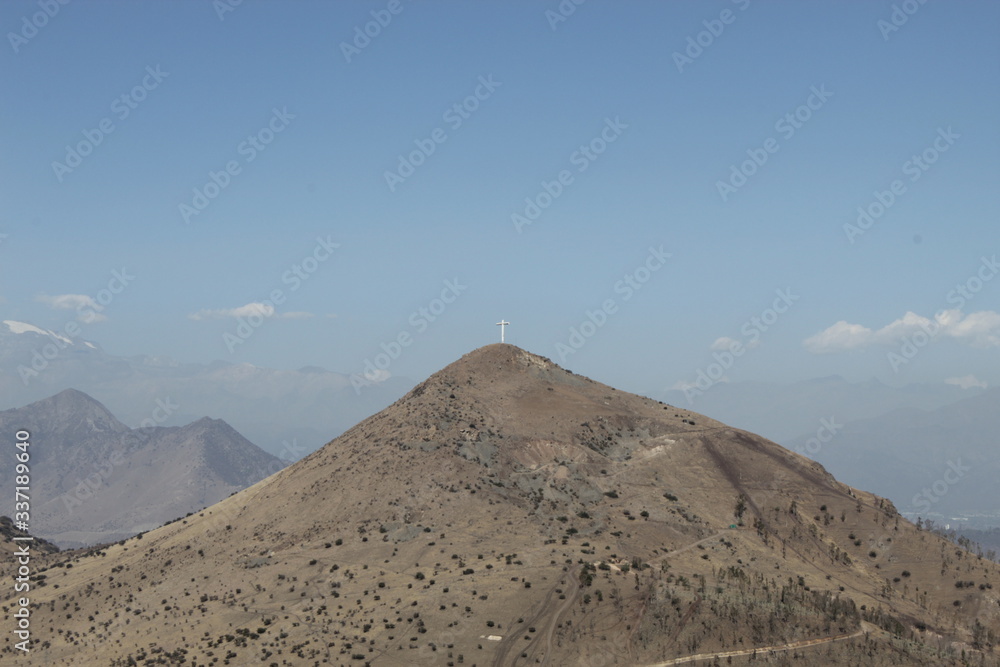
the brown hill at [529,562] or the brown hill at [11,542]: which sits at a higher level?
the brown hill at [529,562]

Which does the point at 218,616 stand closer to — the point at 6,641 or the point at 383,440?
the point at 6,641

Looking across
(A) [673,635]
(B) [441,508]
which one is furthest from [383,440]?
(A) [673,635]

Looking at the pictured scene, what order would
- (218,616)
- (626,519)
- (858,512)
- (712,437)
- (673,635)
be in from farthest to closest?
(712,437) → (858,512) → (626,519) → (218,616) → (673,635)

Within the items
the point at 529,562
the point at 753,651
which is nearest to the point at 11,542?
the point at 529,562

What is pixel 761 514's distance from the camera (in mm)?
96438

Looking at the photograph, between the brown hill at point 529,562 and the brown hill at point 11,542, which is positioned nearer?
the brown hill at point 529,562

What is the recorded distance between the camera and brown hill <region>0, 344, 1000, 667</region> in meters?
71.6

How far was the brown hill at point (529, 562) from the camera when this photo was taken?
235 ft

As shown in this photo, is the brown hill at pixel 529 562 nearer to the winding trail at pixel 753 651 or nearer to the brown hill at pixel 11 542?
the winding trail at pixel 753 651

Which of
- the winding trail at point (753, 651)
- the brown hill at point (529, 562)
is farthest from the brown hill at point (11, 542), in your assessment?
the winding trail at point (753, 651)

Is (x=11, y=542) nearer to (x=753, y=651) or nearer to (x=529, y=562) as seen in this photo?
(x=529, y=562)

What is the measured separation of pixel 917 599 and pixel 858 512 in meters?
15.6

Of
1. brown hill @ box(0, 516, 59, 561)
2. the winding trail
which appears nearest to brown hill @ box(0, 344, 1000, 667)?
the winding trail

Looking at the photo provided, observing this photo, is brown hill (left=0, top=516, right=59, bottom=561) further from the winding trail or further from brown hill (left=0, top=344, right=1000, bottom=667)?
the winding trail
